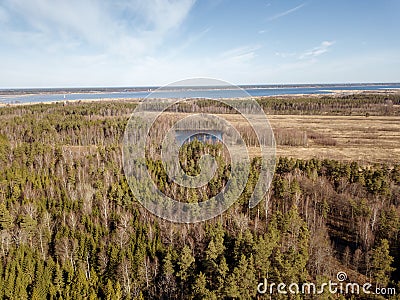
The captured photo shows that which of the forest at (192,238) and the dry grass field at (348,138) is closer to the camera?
the forest at (192,238)

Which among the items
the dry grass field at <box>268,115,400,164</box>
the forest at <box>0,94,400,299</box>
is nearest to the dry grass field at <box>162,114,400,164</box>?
the dry grass field at <box>268,115,400,164</box>

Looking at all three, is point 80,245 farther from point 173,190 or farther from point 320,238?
point 320,238

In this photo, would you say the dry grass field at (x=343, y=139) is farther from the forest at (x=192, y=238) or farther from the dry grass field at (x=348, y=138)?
the forest at (x=192, y=238)

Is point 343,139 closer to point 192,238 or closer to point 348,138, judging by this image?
point 348,138

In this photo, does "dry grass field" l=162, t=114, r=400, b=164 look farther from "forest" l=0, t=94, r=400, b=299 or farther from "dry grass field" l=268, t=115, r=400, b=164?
"forest" l=0, t=94, r=400, b=299

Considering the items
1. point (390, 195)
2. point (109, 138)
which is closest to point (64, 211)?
point (390, 195)

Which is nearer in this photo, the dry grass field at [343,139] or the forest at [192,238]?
the forest at [192,238]

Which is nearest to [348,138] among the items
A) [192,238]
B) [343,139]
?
[343,139]

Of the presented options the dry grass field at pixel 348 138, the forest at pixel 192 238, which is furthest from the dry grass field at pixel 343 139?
the forest at pixel 192 238
